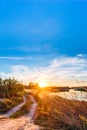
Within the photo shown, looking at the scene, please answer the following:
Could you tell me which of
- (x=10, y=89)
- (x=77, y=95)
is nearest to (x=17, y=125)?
(x=77, y=95)

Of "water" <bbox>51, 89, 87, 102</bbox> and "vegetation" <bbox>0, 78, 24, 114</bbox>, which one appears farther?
"vegetation" <bbox>0, 78, 24, 114</bbox>

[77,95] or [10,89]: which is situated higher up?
[10,89]

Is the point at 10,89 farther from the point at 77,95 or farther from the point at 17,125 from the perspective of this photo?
the point at 77,95

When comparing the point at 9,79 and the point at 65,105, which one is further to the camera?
the point at 9,79

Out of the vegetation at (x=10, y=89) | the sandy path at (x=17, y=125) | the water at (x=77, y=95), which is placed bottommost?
the sandy path at (x=17, y=125)

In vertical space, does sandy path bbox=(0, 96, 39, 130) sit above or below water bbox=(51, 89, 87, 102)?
below

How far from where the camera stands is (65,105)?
615 inches

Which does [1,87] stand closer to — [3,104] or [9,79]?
[9,79]

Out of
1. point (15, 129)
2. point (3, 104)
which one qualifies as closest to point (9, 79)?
point (3, 104)

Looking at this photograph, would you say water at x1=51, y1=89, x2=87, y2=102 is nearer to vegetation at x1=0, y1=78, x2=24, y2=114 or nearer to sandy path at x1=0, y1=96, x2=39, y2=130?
sandy path at x1=0, y1=96, x2=39, y2=130

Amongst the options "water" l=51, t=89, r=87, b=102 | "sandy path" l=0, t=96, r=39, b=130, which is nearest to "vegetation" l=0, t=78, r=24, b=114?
"sandy path" l=0, t=96, r=39, b=130

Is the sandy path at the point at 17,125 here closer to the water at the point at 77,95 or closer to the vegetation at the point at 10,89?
the water at the point at 77,95

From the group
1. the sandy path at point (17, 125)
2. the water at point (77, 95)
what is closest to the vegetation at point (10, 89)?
the sandy path at point (17, 125)

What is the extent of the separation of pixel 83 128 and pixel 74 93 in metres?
2.07
